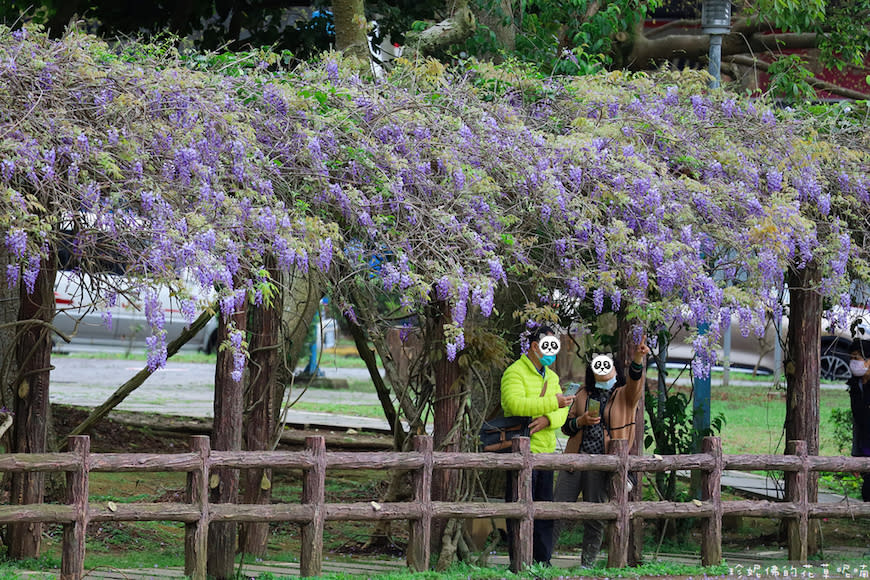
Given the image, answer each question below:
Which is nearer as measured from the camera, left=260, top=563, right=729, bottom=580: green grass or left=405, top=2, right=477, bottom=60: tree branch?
left=260, top=563, right=729, bottom=580: green grass

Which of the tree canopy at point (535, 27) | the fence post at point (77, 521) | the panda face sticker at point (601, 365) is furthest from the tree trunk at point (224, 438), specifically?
the tree canopy at point (535, 27)

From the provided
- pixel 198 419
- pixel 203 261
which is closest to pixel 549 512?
pixel 203 261

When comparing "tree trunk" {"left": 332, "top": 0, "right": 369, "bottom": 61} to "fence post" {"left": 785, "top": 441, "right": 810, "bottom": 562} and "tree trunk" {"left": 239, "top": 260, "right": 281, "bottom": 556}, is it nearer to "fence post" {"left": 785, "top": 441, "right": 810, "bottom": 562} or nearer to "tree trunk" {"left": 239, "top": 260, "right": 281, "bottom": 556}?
"tree trunk" {"left": 239, "top": 260, "right": 281, "bottom": 556}

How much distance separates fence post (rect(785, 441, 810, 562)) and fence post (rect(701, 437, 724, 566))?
85 cm

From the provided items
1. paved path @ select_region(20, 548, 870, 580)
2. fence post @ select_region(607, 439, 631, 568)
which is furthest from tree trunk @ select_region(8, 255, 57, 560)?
fence post @ select_region(607, 439, 631, 568)

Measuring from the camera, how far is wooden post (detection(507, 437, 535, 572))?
8.84m

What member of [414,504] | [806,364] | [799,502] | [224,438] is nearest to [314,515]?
[414,504]

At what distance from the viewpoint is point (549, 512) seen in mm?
8938

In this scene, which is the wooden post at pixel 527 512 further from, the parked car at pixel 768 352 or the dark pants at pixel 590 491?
the parked car at pixel 768 352

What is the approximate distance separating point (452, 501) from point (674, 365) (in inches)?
812

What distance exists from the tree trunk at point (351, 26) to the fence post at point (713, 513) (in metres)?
5.19

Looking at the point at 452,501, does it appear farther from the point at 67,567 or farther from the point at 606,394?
the point at 67,567

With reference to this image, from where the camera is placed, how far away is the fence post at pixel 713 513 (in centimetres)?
966

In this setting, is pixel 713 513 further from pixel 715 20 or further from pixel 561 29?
pixel 561 29
